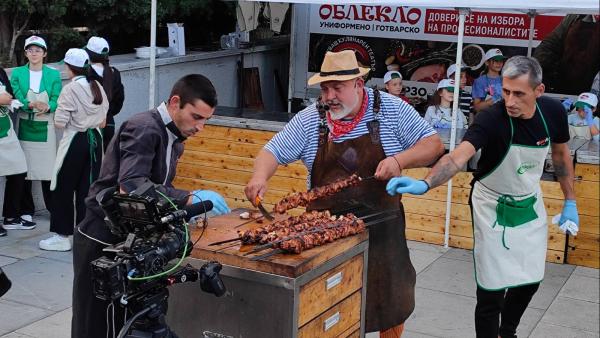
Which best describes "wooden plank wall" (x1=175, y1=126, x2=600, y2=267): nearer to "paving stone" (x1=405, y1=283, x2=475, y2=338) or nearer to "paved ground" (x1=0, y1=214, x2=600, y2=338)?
"paved ground" (x1=0, y1=214, x2=600, y2=338)

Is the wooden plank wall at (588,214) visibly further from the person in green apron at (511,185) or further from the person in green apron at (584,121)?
the person in green apron at (511,185)

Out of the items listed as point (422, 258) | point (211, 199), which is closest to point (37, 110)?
point (422, 258)

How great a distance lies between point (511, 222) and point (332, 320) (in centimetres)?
134

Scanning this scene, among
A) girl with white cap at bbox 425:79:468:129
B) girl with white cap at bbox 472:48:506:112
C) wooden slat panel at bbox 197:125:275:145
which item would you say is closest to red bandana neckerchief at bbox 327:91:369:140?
wooden slat panel at bbox 197:125:275:145

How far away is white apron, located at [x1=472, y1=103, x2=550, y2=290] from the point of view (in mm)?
4863

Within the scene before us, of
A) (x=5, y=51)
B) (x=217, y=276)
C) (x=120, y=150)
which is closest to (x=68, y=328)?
(x=120, y=150)

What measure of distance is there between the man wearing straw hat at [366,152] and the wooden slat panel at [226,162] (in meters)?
3.58

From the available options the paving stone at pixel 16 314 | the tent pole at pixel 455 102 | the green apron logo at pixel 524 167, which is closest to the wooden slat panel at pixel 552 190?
the tent pole at pixel 455 102

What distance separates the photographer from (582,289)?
23.6 feet

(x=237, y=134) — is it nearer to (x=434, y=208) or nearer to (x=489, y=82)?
(x=434, y=208)

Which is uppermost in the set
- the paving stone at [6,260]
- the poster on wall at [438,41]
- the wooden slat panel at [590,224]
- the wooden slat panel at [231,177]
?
the poster on wall at [438,41]

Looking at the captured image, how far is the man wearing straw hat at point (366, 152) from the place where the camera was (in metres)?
4.75

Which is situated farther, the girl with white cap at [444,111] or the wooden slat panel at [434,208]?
the girl with white cap at [444,111]

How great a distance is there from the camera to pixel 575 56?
1156cm
